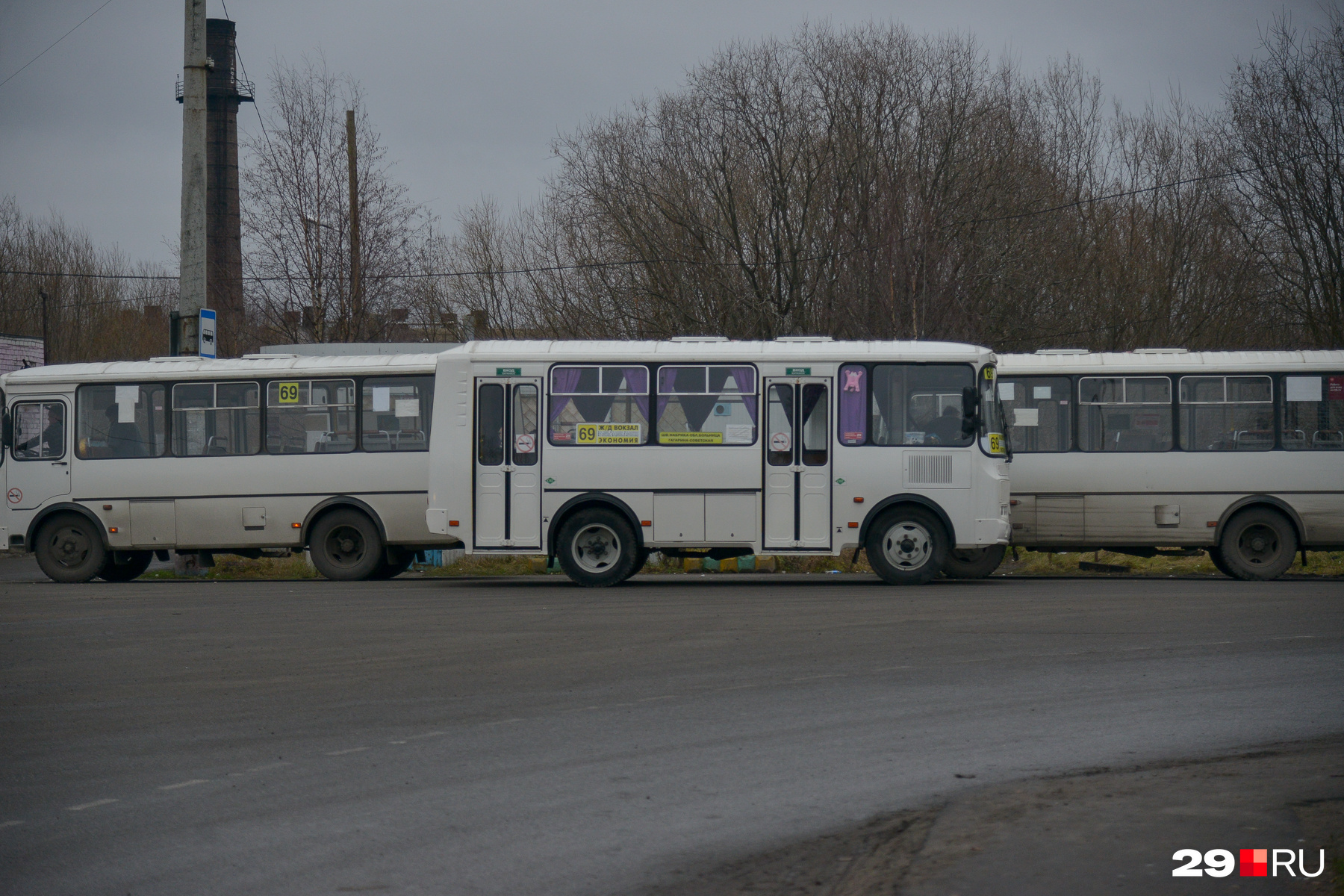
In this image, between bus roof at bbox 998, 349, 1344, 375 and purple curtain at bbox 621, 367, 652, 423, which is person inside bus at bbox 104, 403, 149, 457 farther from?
bus roof at bbox 998, 349, 1344, 375

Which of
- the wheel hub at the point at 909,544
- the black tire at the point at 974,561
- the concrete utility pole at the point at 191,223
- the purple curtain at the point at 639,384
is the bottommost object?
the black tire at the point at 974,561

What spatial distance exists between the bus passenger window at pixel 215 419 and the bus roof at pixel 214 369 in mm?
195

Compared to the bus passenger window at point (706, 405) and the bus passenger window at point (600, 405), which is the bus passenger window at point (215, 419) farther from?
the bus passenger window at point (706, 405)

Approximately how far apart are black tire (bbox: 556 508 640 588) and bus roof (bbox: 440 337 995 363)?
2.03 meters

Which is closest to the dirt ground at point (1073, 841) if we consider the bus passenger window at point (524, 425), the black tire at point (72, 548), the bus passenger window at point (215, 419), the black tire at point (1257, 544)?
the bus passenger window at point (524, 425)

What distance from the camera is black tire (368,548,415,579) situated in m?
19.2

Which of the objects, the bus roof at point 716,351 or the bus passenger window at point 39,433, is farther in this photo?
the bus passenger window at point 39,433

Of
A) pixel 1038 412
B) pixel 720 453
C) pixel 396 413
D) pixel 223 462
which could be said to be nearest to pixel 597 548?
pixel 720 453

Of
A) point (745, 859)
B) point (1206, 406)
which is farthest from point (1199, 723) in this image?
point (1206, 406)

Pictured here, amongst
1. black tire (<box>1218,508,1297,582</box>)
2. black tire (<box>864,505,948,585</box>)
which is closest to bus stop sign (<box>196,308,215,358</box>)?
black tire (<box>864,505,948,585</box>)

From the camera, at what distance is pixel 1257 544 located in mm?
17984

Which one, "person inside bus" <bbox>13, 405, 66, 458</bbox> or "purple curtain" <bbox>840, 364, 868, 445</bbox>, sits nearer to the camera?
"purple curtain" <bbox>840, 364, 868, 445</bbox>

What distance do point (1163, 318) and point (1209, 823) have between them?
112 ft

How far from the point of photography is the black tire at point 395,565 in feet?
62.9
